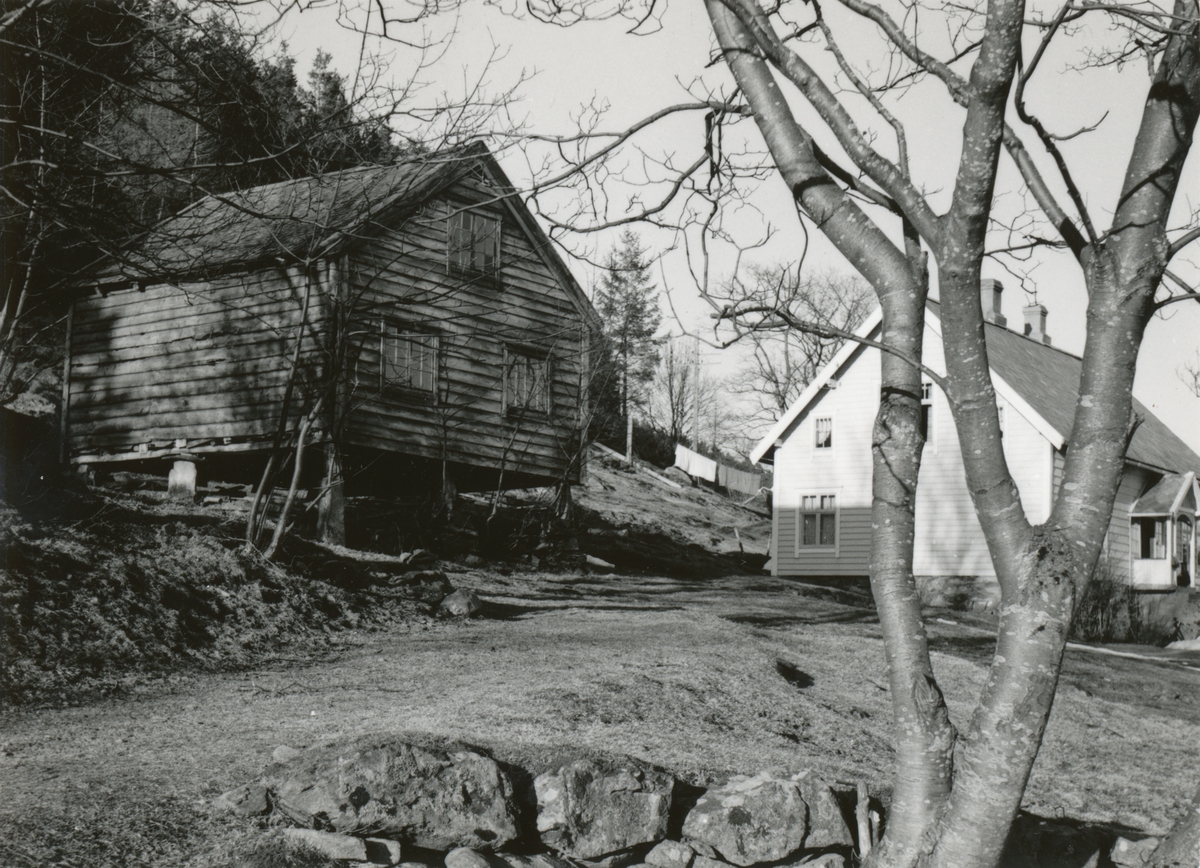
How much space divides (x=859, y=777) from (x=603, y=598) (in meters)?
9.12

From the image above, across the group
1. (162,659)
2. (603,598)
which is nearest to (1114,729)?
(603,598)

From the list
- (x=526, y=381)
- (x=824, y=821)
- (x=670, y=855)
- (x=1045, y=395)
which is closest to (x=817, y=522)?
(x=1045, y=395)

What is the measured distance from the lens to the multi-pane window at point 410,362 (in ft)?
65.6

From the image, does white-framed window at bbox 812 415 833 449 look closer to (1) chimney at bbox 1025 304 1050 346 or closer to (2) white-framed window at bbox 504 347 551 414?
(2) white-framed window at bbox 504 347 551 414

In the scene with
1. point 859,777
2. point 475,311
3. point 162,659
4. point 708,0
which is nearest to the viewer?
point 708,0

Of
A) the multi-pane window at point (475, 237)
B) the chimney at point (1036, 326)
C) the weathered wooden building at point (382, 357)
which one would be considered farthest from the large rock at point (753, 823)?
the chimney at point (1036, 326)

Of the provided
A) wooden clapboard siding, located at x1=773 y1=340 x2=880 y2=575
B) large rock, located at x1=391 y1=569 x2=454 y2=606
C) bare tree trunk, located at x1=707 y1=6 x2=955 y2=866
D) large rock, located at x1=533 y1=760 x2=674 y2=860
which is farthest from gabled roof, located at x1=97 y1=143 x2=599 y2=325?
wooden clapboard siding, located at x1=773 y1=340 x2=880 y2=575

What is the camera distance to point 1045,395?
91.3ft

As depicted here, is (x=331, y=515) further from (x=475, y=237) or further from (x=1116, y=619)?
(x=1116, y=619)

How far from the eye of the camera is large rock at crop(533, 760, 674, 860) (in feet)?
19.7

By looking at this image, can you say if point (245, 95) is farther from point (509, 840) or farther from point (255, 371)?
point (255, 371)

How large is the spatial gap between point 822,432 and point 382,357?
42.8ft

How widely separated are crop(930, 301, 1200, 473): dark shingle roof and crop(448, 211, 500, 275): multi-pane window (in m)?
9.25

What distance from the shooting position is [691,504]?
43.7m
